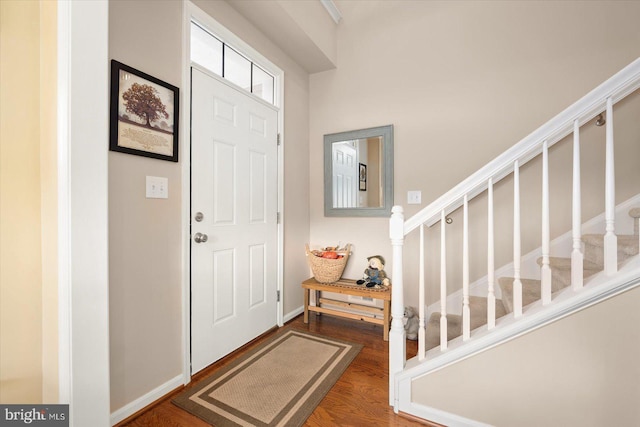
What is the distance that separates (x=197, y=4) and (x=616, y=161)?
2.99m

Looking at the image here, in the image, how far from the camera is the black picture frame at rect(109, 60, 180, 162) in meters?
1.35

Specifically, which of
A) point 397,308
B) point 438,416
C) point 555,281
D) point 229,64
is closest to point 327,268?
point 397,308

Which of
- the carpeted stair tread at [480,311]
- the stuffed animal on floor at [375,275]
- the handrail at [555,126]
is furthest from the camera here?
the stuffed animal on floor at [375,275]

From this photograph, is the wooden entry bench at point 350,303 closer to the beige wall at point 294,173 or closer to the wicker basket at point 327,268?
the wicker basket at point 327,268

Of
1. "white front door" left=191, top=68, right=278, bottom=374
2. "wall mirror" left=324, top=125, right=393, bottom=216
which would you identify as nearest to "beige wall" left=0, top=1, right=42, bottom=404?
"white front door" left=191, top=68, right=278, bottom=374

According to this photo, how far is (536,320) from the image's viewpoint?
121 cm

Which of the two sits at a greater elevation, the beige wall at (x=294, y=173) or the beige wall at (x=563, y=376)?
the beige wall at (x=294, y=173)

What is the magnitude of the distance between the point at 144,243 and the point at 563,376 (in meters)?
2.08

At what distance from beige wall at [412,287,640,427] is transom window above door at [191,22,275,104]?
235 cm

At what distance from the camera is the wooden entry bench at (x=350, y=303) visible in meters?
2.29

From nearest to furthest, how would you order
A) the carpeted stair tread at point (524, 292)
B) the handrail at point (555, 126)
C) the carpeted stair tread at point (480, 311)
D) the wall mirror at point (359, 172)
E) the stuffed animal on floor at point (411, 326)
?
the handrail at point (555, 126) < the carpeted stair tread at point (524, 292) < the carpeted stair tread at point (480, 311) < the stuffed animal on floor at point (411, 326) < the wall mirror at point (359, 172)

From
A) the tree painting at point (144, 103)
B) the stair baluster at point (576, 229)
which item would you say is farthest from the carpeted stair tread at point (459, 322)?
the tree painting at point (144, 103)

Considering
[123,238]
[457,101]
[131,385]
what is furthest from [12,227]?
[457,101]

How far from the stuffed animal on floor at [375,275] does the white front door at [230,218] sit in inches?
33.1
